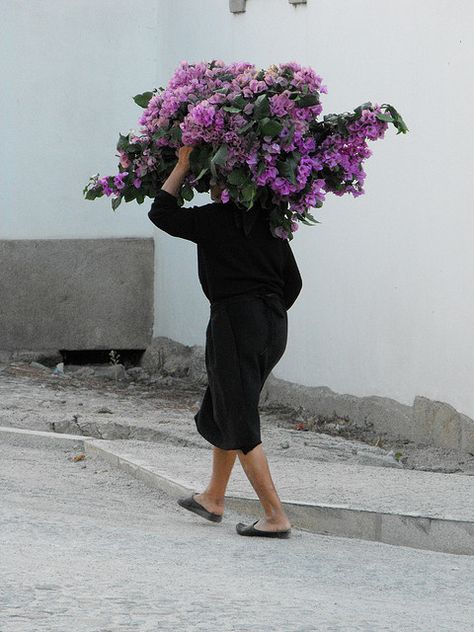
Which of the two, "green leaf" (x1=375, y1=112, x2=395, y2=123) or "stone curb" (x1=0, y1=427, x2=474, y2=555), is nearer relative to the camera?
"green leaf" (x1=375, y1=112, x2=395, y2=123)

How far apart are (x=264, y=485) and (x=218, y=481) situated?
34 cm

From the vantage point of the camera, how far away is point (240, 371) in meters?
6.21

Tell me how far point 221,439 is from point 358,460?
2406mm

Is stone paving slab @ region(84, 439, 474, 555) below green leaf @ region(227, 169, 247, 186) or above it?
below

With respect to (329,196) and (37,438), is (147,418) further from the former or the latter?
(329,196)

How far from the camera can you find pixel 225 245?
6.16 meters

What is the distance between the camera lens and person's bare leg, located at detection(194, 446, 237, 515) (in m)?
6.46

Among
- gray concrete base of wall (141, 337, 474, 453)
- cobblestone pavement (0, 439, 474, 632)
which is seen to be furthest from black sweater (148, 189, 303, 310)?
gray concrete base of wall (141, 337, 474, 453)

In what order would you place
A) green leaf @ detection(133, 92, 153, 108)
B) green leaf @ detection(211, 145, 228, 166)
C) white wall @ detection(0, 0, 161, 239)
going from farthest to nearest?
white wall @ detection(0, 0, 161, 239) < green leaf @ detection(133, 92, 153, 108) < green leaf @ detection(211, 145, 228, 166)

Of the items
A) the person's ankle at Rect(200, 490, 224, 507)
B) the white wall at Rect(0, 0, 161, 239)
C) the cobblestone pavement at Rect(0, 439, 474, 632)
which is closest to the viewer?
the cobblestone pavement at Rect(0, 439, 474, 632)

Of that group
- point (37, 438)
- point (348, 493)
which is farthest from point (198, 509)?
point (37, 438)

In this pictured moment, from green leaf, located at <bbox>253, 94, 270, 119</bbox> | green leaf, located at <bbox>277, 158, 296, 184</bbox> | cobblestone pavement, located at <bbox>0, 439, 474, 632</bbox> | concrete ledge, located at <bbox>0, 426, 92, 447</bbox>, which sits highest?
green leaf, located at <bbox>253, 94, 270, 119</bbox>

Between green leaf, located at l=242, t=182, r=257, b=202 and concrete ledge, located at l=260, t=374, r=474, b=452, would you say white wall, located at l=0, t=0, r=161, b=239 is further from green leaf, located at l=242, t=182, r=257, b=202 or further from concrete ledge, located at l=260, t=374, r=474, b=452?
green leaf, located at l=242, t=182, r=257, b=202

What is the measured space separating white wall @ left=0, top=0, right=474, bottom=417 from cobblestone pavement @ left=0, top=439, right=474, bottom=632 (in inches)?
92.8
